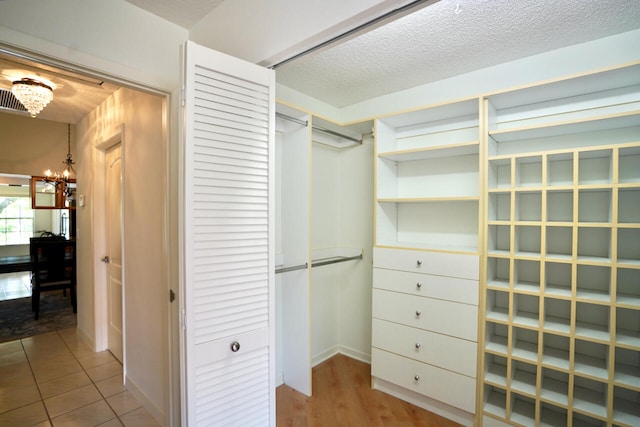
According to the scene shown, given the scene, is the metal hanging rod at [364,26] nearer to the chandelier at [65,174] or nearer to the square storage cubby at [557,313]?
the square storage cubby at [557,313]

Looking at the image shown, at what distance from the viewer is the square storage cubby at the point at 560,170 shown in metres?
1.93

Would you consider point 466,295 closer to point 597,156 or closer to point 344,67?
point 597,156

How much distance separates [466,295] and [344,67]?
70.8 inches

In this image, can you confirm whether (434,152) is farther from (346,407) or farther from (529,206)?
(346,407)

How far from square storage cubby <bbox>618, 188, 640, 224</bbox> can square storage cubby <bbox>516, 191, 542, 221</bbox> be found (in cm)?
40

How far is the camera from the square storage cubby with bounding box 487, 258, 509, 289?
1.98 meters

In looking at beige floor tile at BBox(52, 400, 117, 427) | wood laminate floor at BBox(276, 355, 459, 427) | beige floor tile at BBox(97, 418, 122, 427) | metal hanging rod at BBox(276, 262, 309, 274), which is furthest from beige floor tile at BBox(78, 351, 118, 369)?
metal hanging rod at BBox(276, 262, 309, 274)

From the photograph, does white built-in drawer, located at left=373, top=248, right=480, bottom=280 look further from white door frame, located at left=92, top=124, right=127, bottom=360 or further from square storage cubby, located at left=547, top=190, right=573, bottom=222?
white door frame, located at left=92, top=124, right=127, bottom=360

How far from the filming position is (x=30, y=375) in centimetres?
262

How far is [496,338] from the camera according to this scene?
2.10m

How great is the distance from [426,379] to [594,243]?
1416 millimetres

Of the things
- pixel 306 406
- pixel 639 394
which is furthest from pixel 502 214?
pixel 306 406

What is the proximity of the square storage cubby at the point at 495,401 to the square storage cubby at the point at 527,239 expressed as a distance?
98 centimetres

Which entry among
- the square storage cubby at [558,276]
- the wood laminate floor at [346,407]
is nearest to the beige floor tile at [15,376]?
the wood laminate floor at [346,407]
